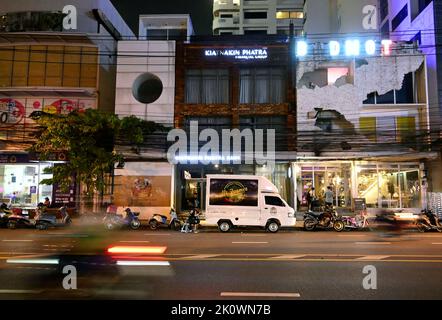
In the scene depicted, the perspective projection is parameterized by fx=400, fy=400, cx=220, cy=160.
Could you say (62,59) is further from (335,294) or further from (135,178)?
(335,294)

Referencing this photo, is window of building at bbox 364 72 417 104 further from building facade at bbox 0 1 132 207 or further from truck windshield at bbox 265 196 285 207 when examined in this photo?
building facade at bbox 0 1 132 207

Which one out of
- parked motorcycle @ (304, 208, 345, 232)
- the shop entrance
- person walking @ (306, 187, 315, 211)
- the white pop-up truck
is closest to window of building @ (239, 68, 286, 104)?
the shop entrance

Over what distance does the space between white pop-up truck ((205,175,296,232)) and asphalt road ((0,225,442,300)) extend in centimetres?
693

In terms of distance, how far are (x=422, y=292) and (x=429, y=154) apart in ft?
60.8

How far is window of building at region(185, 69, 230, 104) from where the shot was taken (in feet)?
84.2

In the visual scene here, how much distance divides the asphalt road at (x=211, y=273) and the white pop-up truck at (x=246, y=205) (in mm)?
6927

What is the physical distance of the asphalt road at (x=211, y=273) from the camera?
6.54 metres

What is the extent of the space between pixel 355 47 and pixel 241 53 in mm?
7049

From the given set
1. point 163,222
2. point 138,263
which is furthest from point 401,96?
point 138,263

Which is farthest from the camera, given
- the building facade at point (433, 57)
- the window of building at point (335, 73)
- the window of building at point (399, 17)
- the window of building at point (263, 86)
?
the window of building at point (399, 17)

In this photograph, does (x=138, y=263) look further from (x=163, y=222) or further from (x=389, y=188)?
(x=389, y=188)

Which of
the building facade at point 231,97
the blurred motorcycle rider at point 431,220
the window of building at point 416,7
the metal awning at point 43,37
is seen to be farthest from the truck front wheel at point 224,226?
the window of building at point 416,7

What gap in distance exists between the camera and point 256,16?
65.1 meters

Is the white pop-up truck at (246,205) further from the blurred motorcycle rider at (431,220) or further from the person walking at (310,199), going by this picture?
the blurred motorcycle rider at (431,220)
